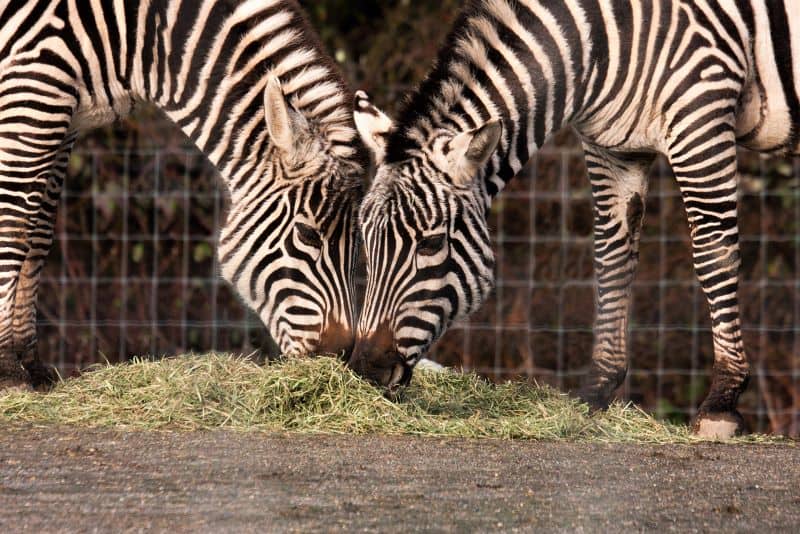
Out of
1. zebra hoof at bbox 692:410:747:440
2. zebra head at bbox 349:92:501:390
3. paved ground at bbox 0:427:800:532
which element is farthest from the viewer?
zebra hoof at bbox 692:410:747:440

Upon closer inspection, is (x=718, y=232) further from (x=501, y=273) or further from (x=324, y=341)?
(x=501, y=273)

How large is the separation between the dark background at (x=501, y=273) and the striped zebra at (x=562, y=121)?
112 inches

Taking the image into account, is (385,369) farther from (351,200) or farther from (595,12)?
(595,12)

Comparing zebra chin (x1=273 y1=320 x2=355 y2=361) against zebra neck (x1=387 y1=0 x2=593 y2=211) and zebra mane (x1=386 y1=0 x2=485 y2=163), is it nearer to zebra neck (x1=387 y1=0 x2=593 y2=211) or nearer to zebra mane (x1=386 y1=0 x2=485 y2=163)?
zebra mane (x1=386 y1=0 x2=485 y2=163)

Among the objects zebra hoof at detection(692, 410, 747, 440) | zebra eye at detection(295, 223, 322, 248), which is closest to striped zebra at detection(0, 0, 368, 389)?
zebra eye at detection(295, 223, 322, 248)

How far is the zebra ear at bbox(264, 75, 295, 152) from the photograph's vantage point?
18.3 feet

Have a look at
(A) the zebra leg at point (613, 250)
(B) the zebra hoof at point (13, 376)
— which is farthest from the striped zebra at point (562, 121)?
(B) the zebra hoof at point (13, 376)

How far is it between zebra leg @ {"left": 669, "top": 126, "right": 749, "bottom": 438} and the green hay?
278 millimetres

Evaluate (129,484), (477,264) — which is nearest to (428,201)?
(477,264)

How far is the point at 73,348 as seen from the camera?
9.22 m

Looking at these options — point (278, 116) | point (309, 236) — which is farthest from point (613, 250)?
point (278, 116)

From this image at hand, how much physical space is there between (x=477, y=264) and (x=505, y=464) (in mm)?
1238

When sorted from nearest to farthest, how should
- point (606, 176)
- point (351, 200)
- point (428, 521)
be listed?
point (428, 521), point (351, 200), point (606, 176)

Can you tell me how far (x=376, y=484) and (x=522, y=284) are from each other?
4.90 meters
